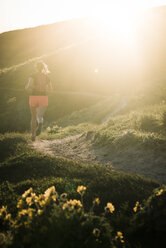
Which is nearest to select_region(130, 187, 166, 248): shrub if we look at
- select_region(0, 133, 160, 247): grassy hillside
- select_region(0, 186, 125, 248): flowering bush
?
select_region(0, 133, 160, 247): grassy hillside

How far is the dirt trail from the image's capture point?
24.6 feet

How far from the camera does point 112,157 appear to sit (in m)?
8.98

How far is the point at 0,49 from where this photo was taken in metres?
86.6

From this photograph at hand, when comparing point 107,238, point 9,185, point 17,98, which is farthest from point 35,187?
point 17,98

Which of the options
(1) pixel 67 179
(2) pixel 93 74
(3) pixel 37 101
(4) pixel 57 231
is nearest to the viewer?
(4) pixel 57 231

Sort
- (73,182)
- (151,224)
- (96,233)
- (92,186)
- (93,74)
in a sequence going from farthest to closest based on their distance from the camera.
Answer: (93,74), (73,182), (92,186), (151,224), (96,233)

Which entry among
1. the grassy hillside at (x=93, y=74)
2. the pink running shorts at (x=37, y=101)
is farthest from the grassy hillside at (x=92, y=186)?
the grassy hillside at (x=93, y=74)

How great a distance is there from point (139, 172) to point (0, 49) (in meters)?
89.7

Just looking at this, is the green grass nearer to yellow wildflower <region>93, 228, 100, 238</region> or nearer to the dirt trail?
the dirt trail

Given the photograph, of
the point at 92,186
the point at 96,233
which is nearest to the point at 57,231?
the point at 96,233

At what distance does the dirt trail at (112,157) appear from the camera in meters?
7.49

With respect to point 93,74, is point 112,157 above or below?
below

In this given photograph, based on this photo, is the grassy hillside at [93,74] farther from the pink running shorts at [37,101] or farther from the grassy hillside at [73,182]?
the grassy hillside at [73,182]

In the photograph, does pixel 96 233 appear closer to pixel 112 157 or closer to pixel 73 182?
pixel 73 182
